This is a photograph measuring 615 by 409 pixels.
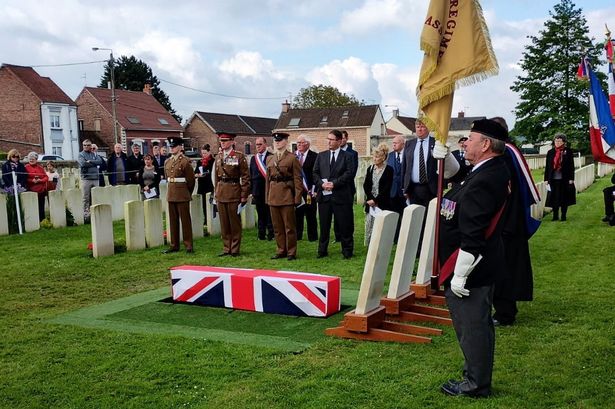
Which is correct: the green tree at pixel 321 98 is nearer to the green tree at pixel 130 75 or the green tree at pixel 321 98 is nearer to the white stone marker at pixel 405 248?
the green tree at pixel 130 75

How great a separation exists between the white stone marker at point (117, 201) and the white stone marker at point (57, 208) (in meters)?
1.53

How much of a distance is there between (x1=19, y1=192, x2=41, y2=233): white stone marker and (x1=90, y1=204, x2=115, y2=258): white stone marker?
3.84m

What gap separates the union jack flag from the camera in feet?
21.9

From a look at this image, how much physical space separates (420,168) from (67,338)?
5.57m

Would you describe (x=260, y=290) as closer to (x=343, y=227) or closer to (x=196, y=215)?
(x=343, y=227)

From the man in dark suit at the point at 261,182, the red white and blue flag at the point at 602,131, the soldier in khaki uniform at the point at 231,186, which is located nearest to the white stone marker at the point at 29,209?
the man in dark suit at the point at 261,182

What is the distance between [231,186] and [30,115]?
46007mm

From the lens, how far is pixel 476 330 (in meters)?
4.29

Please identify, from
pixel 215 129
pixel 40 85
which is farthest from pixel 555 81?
pixel 40 85

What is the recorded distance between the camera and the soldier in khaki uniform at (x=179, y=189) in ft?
36.4

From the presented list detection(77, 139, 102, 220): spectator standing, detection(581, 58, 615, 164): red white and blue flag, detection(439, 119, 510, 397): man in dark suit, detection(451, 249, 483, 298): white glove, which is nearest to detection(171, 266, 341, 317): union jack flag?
detection(439, 119, 510, 397): man in dark suit

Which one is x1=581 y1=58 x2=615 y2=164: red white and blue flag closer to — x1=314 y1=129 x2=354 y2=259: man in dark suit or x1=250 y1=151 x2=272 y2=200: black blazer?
x1=314 y1=129 x2=354 y2=259: man in dark suit

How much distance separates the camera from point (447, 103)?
5.84m

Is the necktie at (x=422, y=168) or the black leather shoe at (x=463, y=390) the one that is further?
the necktie at (x=422, y=168)
